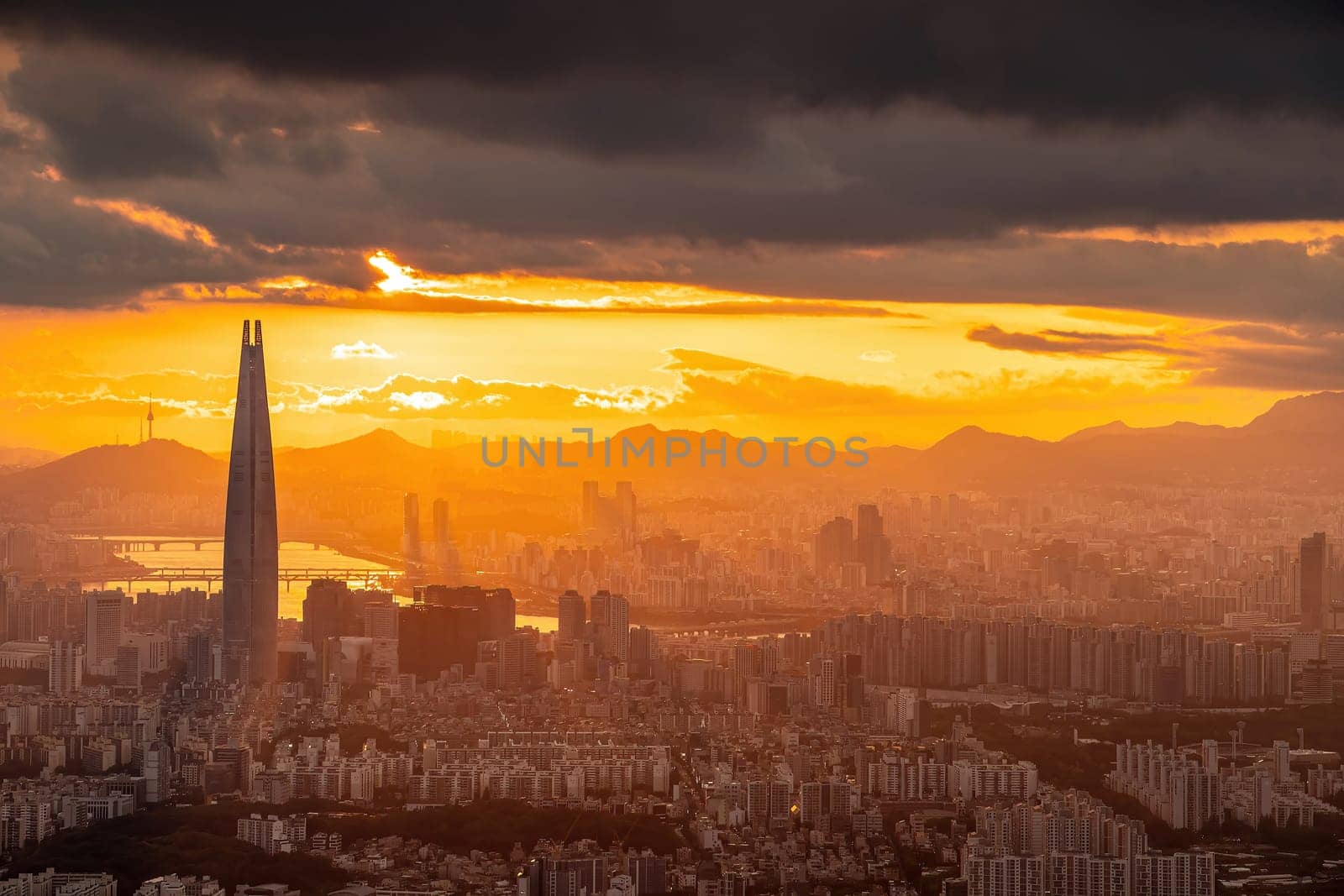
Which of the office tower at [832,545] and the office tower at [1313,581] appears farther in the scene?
the office tower at [832,545]

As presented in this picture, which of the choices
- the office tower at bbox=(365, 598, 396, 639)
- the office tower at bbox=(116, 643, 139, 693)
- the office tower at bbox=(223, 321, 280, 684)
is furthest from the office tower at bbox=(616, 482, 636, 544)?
the office tower at bbox=(116, 643, 139, 693)

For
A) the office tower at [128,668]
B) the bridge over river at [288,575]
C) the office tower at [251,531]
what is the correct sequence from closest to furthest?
1. the office tower at [128,668]
2. the office tower at [251,531]
3. the bridge over river at [288,575]

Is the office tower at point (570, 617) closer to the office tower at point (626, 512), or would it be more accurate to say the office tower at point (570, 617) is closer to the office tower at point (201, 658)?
the office tower at point (626, 512)

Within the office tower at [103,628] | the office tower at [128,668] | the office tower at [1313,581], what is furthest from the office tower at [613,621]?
the office tower at [1313,581]

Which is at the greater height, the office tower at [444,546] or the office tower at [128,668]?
the office tower at [444,546]

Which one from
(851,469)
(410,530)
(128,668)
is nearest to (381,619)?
(410,530)

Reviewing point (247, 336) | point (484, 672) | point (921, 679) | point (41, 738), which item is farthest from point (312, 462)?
point (921, 679)

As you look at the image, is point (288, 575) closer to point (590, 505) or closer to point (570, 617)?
point (570, 617)

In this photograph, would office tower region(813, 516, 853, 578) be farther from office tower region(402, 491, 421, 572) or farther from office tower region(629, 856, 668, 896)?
office tower region(629, 856, 668, 896)
